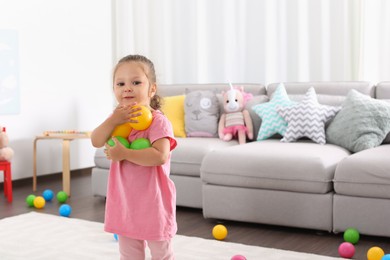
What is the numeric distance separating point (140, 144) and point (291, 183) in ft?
4.85

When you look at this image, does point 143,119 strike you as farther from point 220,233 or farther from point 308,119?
point 308,119

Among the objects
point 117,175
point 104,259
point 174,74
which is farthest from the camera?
point 174,74

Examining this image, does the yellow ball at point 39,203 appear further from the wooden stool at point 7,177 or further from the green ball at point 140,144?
the green ball at point 140,144

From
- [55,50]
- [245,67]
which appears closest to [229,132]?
[245,67]

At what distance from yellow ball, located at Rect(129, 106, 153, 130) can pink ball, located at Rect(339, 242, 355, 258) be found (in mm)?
1314

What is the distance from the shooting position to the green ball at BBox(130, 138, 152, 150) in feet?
6.51

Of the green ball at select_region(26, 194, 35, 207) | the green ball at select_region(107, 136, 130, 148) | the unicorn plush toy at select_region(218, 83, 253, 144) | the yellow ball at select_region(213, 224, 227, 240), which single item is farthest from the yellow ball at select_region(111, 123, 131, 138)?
the green ball at select_region(26, 194, 35, 207)

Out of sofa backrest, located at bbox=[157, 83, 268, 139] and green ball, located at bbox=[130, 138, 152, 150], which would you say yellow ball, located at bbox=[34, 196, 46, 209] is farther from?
green ball, located at bbox=[130, 138, 152, 150]

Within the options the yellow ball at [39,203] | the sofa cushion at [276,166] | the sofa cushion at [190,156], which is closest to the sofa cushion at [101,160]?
the yellow ball at [39,203]

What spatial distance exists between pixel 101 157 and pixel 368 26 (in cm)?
235

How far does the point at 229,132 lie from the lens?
13.8 ft

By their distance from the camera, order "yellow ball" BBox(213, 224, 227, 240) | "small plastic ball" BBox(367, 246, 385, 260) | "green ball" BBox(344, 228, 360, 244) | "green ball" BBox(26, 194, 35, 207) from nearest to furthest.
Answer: "small plastic ball" BBox(367, 246, 385, 260) < "green ball" BBox(344, 228, 360, 244) < "yellow ball" BBox(213, 224, 227, 240) < "green ball" BBox(26, 194, 35, 207)

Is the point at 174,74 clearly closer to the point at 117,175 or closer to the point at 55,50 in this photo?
the point at 55,50

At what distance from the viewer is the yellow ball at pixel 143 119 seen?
1969 mm
